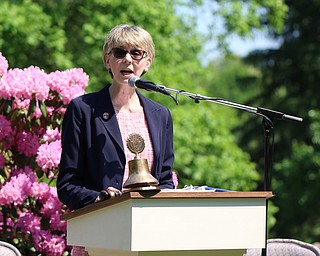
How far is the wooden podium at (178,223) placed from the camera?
13.1 feet

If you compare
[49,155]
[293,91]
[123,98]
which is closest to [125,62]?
[123,98]

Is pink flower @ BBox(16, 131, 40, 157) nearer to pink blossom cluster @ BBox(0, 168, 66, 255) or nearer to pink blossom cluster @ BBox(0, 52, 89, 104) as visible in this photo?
pink blossom cluster @ BBox(0, 168, 66, 255)

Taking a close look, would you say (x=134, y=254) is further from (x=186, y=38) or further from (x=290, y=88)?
(x=290, y=88)

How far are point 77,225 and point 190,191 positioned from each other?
0.63 m

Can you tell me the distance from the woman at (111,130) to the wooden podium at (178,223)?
482 millimetres

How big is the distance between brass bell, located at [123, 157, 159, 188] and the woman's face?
64cm

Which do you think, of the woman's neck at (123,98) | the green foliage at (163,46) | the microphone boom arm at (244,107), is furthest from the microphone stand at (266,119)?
the green foliage at (163,46)

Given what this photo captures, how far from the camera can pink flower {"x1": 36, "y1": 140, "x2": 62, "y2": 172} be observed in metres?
6.49

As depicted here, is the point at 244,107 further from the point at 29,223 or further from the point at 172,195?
the point at 29,223

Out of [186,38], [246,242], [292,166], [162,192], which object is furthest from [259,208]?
[292,166]

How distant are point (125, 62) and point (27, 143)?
2.09 meters

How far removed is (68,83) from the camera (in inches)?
269

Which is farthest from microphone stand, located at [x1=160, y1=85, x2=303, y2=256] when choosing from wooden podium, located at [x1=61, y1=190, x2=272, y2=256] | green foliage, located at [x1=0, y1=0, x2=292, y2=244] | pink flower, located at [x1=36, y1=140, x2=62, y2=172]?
green foliage, located at [x1=0, y1=0, x2=292, y2=244]

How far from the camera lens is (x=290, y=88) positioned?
105 feet
